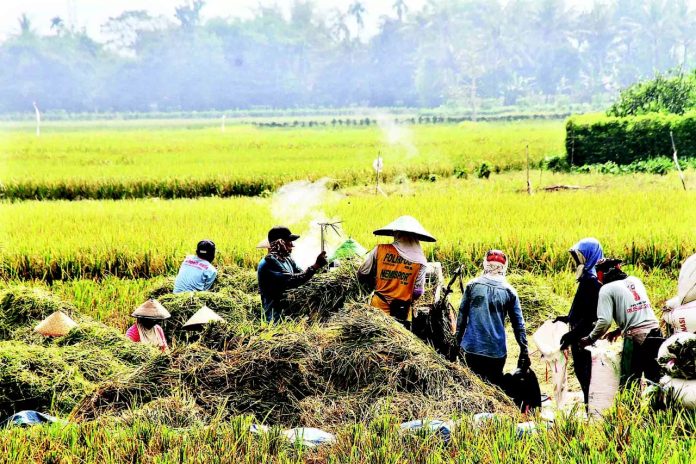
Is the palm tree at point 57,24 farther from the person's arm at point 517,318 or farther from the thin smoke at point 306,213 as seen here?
the person's arm at point 517,318

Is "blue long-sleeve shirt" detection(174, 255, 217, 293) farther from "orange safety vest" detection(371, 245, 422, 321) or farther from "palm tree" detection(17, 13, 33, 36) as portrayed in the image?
"palm tree" detection(17, 13, 33, 36)

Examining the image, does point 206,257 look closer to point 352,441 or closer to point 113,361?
point 113,361

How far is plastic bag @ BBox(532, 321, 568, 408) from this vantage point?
4797mm

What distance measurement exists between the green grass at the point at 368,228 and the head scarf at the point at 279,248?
5.71ft

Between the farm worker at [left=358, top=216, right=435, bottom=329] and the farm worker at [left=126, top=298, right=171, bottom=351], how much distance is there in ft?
4.54

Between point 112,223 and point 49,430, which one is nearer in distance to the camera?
point 49,430

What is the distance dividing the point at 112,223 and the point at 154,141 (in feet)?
55.2

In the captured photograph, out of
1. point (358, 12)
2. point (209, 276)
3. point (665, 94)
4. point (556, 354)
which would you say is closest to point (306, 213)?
point (209, 276)

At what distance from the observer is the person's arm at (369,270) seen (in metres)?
5.25

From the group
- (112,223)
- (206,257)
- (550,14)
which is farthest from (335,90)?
(206,257)

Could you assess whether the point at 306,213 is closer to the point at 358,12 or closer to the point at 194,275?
the point at 194,275

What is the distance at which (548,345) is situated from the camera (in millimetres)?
5074

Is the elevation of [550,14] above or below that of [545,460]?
above

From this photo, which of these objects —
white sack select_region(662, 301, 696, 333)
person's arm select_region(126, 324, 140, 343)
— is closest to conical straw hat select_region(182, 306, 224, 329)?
person's arm select_region(126, 324, 140, 343)
